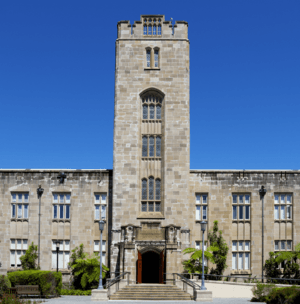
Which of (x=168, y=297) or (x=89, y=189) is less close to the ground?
(x=89, y=189)

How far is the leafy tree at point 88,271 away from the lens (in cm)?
3766

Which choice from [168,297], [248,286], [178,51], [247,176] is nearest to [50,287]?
[168,297]

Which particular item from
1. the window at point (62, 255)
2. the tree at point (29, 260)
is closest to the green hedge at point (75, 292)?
the window at point (62, 255)

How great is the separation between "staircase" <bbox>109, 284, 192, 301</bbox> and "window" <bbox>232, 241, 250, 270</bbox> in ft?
24.2

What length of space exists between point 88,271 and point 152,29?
1933 centimetres

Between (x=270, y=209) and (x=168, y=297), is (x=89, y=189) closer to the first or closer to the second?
(x=168, y=297)

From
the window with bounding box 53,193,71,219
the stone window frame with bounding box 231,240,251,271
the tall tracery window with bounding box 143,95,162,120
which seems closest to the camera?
the stone window frame with bounding box 231,240,251,271

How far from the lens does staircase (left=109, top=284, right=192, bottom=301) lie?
107 ft

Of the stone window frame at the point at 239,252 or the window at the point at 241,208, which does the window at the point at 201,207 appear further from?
the stone window frame at the point at 239,252

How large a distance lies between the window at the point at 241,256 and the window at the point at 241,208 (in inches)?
78.8

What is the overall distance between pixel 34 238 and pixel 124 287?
975 cm

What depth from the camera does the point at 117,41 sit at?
40.5m

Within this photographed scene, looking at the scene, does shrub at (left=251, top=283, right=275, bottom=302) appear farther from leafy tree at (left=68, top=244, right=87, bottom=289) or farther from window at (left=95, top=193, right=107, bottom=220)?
window at (left=95, top=193, right=107, bottom=220)

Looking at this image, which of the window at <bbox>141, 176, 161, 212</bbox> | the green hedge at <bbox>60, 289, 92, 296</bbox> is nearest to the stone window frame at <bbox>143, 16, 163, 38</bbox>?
the window at <bbox>141, 176, 161, 212</bbox>
